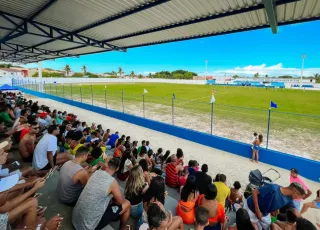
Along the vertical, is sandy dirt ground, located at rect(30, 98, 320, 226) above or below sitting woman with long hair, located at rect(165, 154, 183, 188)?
below

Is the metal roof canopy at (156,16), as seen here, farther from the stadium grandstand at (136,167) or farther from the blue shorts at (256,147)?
the blue shorts at (256,147)

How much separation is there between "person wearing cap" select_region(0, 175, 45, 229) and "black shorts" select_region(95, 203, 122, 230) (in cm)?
88

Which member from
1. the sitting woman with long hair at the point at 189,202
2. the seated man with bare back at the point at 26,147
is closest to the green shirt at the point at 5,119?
the seated man with bare back at the point at 26,147

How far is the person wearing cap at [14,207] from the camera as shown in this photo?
2.20 metres

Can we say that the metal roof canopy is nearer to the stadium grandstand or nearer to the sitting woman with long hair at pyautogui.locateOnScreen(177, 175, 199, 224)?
the stadium grandstand

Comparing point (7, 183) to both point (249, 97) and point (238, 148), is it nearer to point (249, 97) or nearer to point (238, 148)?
point (238, 148)

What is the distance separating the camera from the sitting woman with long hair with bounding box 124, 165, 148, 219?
3203 mm

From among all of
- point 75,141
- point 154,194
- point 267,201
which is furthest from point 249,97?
point 154,194

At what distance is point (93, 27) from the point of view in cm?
893

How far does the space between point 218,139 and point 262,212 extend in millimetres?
Answer: 5483

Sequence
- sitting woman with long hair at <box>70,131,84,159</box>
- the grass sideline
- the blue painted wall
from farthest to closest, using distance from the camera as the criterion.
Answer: the grass sideline, the blue painted wall, sitting woman with long hair at <box>70,131,84,159</box>

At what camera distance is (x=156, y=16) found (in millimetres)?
7023

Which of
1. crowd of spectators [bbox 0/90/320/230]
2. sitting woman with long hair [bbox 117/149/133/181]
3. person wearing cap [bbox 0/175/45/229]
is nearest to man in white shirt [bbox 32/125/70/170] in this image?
crowd of spectators [bbox 0/90/320/230]

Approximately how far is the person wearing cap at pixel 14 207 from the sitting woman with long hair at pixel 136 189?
1.35m
